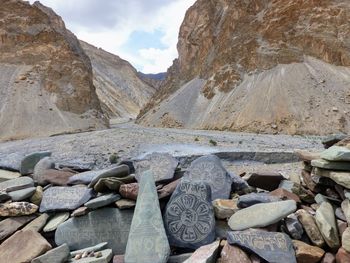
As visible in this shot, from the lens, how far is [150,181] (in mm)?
6250

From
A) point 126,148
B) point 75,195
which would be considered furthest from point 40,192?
point 126,148

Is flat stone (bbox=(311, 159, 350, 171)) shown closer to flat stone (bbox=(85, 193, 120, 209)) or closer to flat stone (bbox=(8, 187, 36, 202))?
flat stone (bbox=(85, 193, 120, 209))

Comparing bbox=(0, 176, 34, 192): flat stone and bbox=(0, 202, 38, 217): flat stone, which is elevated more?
bbox=(0, 176, 34, 192): flat stone

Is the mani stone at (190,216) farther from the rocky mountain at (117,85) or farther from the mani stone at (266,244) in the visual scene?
the rocky mountain at (117,85)

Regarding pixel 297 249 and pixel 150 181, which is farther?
pixel 150 181

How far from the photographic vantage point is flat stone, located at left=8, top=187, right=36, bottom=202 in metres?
6.87

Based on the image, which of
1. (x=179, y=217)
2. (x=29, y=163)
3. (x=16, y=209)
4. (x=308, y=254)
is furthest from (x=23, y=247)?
(x=308, y=254)

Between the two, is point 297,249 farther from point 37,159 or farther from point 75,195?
point 37,159

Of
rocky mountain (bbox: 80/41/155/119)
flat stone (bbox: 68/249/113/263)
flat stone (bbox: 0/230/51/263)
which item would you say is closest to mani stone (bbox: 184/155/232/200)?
flat stone (bbox: 68/249/113/263)

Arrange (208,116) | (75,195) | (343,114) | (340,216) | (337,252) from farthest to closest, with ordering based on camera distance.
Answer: (208,116) < (343,114) < (75,195) < (340,216) < (337,252)

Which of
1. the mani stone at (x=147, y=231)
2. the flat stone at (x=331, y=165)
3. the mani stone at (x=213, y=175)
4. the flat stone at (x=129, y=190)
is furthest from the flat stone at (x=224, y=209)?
the flat stone at (x=331, y=165)

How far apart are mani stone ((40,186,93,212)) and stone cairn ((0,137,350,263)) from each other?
0.05 feet

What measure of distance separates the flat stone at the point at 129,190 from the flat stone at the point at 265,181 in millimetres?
2407

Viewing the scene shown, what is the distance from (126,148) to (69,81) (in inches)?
1219
